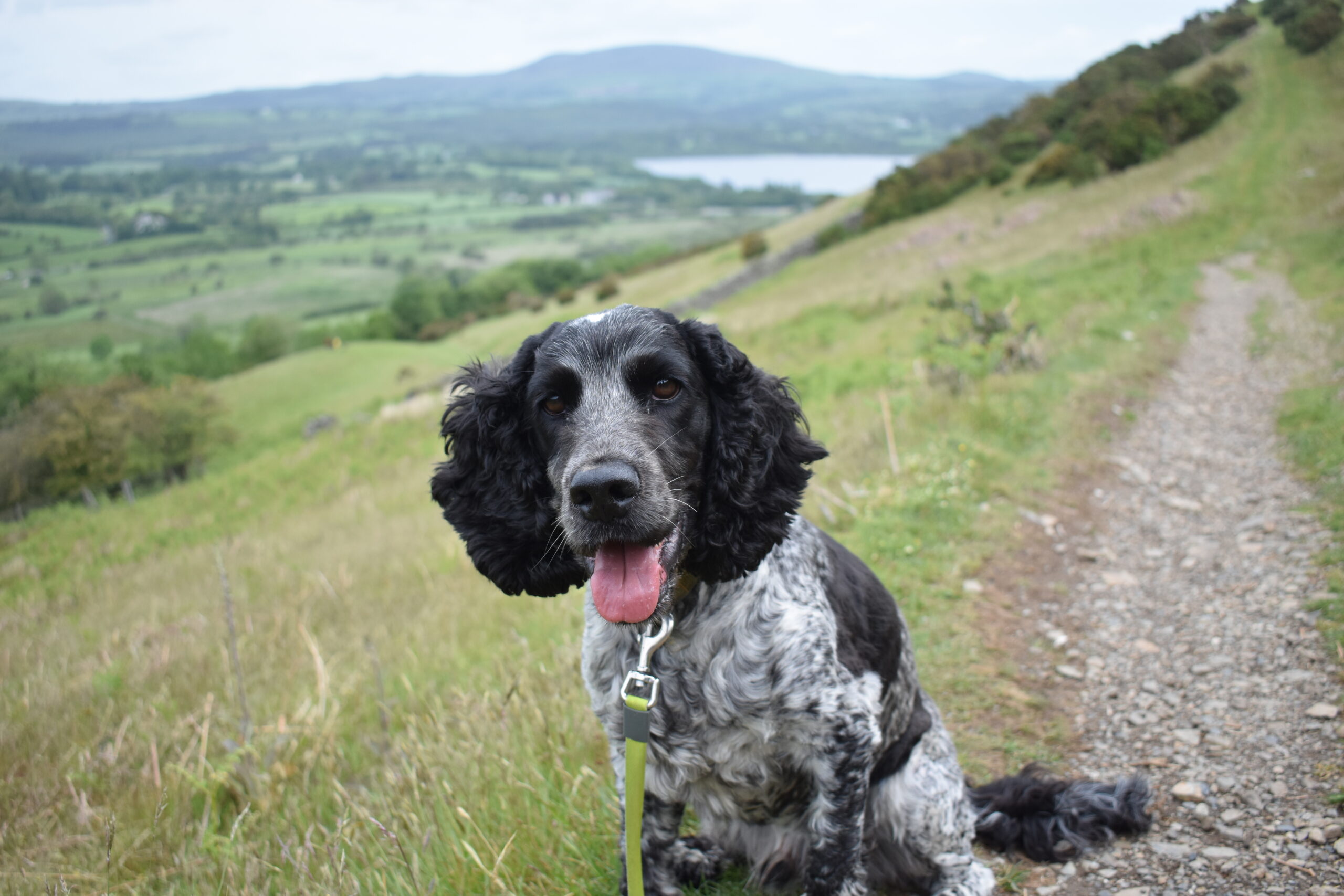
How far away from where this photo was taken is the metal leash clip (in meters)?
2.51

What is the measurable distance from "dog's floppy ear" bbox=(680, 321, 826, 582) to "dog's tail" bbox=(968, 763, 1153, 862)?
1.67m

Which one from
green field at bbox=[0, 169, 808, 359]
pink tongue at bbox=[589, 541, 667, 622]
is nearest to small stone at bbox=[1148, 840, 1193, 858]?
pink tongue at bbox=[589, 541, 667, 622]

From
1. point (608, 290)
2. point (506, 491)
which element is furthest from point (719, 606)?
point (608, 290)

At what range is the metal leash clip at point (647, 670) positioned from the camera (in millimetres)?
2514

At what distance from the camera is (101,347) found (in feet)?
53.5

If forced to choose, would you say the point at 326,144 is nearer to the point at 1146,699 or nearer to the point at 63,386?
the point at 63,386

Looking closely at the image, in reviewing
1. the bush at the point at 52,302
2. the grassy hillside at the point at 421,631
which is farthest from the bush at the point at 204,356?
the bush at the point at 52,302

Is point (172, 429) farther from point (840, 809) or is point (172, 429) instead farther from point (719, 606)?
point (840, 809)

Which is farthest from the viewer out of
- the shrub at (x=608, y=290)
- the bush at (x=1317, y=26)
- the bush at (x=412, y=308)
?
the bush at (x=412, y=308)

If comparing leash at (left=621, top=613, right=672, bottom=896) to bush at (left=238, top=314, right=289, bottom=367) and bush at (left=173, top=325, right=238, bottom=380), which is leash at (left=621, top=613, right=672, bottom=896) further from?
bush at (left=238, top=314, right=289, bottom=367)

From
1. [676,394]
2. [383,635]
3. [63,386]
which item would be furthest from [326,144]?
[676,394]

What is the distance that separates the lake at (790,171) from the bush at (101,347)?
390 ft

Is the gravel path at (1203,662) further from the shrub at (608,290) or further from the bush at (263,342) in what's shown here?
the shrub at (608,290)

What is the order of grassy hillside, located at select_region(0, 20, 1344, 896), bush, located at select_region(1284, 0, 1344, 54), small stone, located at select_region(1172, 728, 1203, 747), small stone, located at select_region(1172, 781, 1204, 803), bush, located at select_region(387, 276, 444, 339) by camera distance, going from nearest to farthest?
small stone, located at select_region(1172, 781, 1204, 803)
grassy hillside, located at select_region(0, 20, 1344, 896)
small stone, located at select_region(1172, 728, 1203, 747)
bush, located at select_region(1284, 0, 1344, 54)
bush, located at select_region(387, 276, 444, 339)
